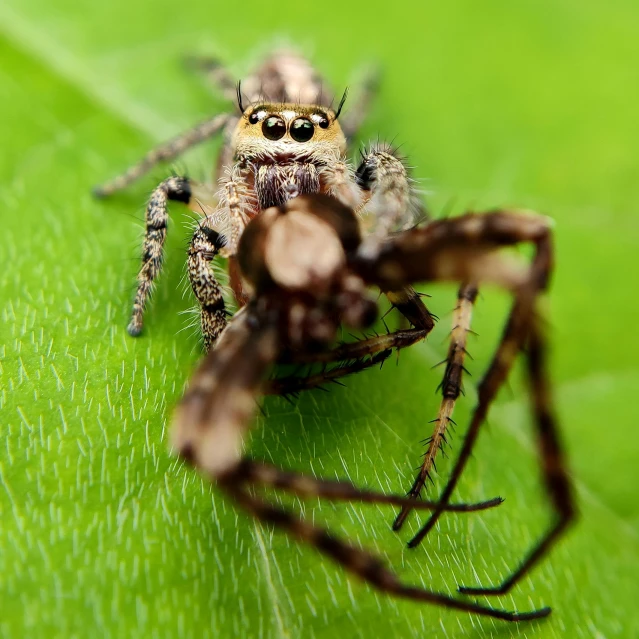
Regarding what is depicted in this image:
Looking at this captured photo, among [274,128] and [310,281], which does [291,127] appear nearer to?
[274,128]

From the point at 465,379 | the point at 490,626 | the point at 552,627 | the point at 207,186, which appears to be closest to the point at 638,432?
the point at 465,379

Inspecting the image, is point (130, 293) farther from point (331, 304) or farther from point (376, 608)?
point (376, 608)

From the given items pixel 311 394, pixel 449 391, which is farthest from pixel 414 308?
pixel 311 394

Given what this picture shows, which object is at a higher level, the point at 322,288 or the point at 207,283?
the point at 207,283

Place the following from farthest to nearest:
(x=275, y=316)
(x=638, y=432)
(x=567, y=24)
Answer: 1. (x=567, y=24)
2. (x=638, y=432)
3. (x=275, y=316)

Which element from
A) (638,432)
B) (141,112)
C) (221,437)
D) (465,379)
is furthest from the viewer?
(141,112)

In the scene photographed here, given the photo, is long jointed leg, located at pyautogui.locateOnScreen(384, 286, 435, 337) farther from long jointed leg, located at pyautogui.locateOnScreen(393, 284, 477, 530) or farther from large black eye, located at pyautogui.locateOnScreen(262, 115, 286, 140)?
large black eye, located at pyautogui.locateOnScreen(262, 115, 286, 140)
